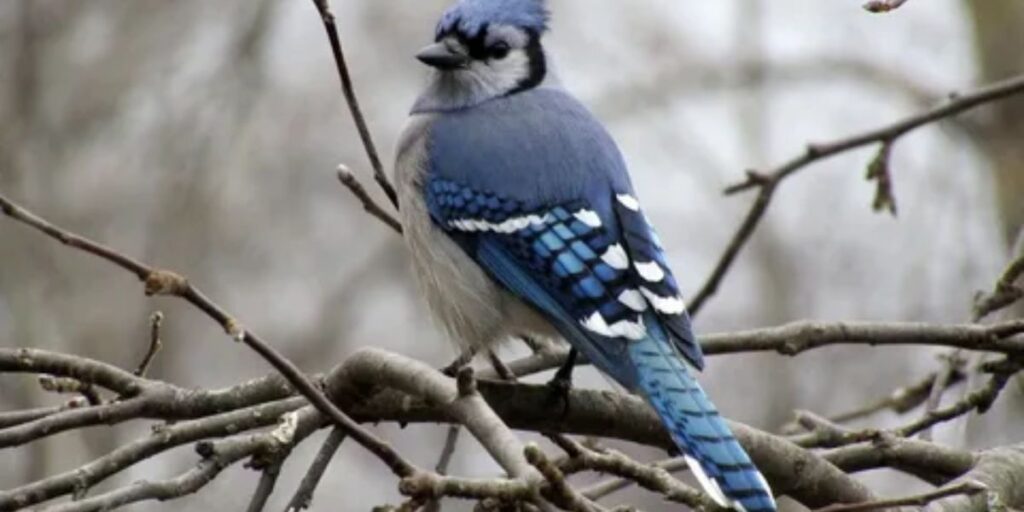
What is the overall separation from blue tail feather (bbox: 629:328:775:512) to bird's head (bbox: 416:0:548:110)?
876 millimetres

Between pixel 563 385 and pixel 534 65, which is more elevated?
pixel 534 65

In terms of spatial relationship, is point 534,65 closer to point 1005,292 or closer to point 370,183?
point 1005,292

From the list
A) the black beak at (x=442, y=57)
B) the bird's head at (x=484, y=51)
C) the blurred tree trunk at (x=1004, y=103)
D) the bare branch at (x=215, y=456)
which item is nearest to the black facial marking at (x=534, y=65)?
the bird's head at (x=484, y=51)

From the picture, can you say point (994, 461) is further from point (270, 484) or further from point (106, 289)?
point (106, 289)

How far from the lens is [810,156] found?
3.24m

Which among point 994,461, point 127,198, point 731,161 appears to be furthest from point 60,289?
point 994,461

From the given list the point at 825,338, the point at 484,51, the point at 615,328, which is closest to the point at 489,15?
the point at 484,51

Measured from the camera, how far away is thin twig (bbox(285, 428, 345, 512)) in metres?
2.20

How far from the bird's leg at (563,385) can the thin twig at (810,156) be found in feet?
1.30

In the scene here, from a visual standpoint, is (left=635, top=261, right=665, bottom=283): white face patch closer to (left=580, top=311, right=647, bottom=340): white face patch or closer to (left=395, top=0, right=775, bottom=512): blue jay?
(left=395, top=0, right=775, bottom=512): blue jay

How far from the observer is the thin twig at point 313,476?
86.7 inches

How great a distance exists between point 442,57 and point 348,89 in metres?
0.80

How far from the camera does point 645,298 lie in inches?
107

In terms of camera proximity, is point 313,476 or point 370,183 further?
point 370,183
